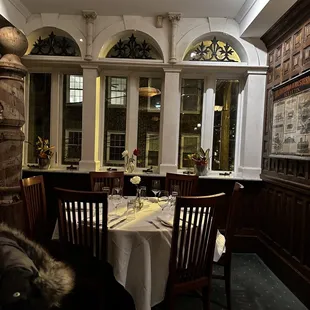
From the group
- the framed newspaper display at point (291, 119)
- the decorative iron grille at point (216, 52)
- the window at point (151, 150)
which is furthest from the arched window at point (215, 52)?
the window at point (151, 150)

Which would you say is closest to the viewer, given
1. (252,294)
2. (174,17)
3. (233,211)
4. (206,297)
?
(206,297)

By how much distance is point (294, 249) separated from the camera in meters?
2.75

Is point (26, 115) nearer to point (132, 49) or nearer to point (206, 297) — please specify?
point (132, 49)

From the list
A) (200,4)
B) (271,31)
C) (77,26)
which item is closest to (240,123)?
(271,31)

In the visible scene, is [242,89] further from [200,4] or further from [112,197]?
[112,197]

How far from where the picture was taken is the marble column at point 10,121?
2928mm

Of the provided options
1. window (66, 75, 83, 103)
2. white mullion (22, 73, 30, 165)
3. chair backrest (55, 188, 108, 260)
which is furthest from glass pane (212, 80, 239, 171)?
white mullion (22, 73, 30, 165)

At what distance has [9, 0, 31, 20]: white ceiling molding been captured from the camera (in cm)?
327

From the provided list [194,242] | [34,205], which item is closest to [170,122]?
[34,205]

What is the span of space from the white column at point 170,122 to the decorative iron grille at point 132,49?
0.41 metres

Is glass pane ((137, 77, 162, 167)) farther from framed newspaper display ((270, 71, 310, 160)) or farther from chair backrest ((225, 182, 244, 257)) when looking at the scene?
chair backrest ((225, 182, 244, 257))

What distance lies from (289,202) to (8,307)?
269cm

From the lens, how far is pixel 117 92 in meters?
3.97

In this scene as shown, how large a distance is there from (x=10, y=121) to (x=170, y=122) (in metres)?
1.80
